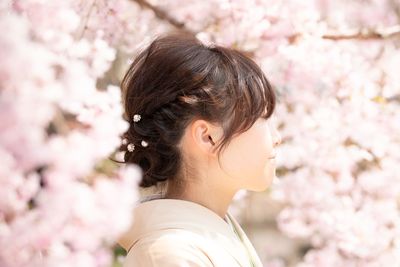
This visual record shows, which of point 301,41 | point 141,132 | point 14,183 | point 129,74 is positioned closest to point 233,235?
point 141,132

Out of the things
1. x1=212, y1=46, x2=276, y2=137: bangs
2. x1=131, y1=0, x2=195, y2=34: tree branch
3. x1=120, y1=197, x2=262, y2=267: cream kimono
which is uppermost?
x1=212, y1=46, x2=276, y2=137: bangs

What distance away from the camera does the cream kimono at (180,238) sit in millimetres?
1815

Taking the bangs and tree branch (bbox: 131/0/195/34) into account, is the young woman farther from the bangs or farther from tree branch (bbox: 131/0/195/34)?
tree branch (bbox: 131/0/195/34)

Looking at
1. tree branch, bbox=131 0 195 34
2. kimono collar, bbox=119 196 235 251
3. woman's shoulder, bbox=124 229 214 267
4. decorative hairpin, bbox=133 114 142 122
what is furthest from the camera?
tree branch, bbox=131 0 195 34

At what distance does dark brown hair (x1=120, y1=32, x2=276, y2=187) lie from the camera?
1.94 meters

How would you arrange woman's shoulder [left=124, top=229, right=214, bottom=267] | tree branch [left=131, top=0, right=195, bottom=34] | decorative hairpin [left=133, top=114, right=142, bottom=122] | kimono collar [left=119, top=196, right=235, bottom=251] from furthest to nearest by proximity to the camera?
tree branch [left=131, top=0, right=195, bottom=34], decorative hairpin [left=133, top=114, right=142, bottom=122], kimono collar [left=119, top=196, right=235, bottom=251], woman's shoulder [left=124, top=229, right=214, bottom=267]

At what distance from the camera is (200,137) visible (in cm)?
194

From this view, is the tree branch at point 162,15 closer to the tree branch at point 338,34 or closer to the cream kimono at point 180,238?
the tree branch at point 338,34

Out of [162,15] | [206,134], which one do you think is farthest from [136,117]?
[162,15]

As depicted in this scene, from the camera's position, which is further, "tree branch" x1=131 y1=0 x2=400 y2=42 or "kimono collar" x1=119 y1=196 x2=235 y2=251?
"tree branch" x1=131 y1=0 x2=400 y2=42

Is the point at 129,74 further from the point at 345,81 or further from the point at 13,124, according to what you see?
the point at 345,81

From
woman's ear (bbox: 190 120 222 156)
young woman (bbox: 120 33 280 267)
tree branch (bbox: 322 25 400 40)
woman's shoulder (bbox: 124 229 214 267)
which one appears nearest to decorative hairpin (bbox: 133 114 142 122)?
young woman (bbox: 120 33 280 267)

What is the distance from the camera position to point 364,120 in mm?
3668

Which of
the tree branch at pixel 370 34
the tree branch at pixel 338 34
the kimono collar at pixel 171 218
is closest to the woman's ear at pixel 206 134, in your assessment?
the kimono collar at pixel 171 218
